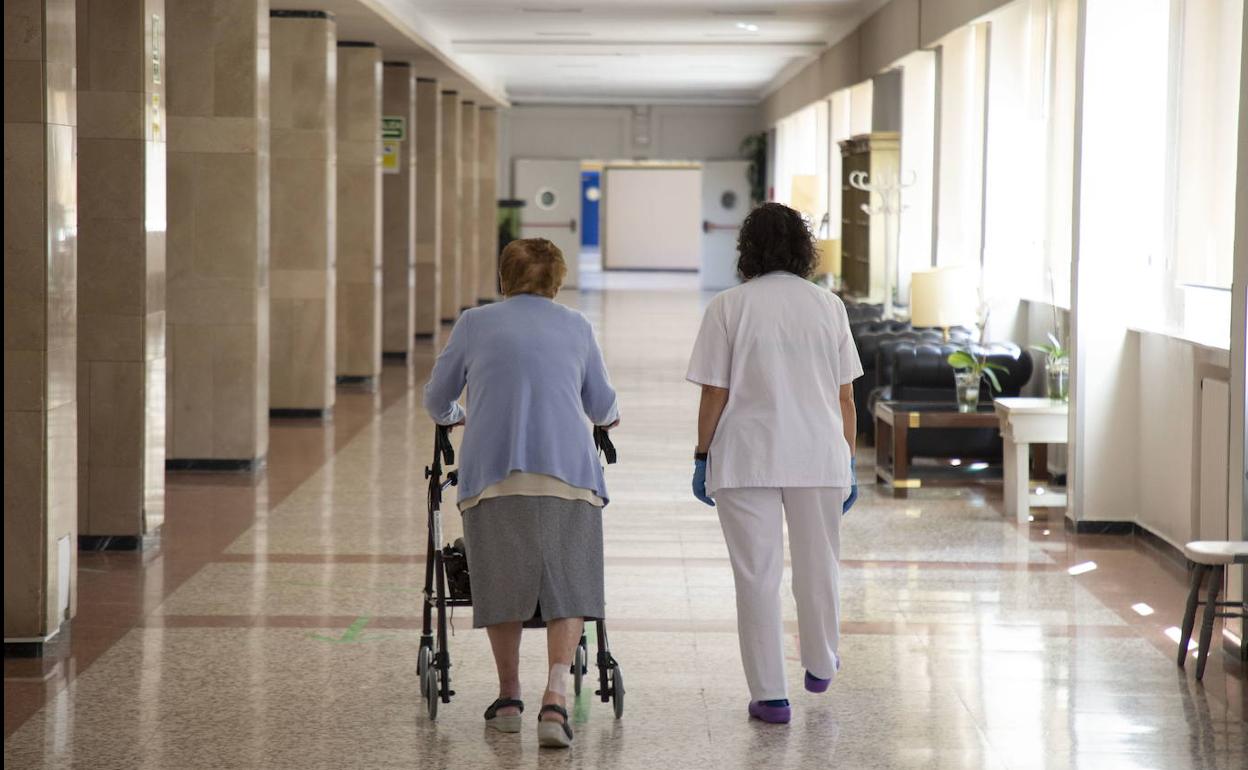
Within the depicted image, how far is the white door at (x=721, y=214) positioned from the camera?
100 ft

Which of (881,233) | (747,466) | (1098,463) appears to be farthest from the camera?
(881,233)

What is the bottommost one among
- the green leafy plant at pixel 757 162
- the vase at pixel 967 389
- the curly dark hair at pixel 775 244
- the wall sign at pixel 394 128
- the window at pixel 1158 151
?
the vase at pixel 967 389

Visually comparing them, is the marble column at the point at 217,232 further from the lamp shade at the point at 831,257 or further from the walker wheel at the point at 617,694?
the lamp shade at the point at 831,257

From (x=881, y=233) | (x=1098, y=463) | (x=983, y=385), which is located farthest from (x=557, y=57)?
(x=1098, y=463)

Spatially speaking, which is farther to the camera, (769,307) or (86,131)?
(86,131)

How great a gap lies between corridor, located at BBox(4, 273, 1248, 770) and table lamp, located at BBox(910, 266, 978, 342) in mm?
1703

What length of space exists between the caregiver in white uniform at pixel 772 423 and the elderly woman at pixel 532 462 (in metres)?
0.36

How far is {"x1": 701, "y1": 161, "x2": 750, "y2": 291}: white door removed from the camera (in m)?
30.5

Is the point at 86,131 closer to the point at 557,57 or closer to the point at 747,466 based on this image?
the point at 747,466

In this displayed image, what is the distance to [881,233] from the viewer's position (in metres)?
14.5

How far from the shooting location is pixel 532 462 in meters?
3.90

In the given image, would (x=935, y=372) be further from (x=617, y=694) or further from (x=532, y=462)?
(x=532, y=462)

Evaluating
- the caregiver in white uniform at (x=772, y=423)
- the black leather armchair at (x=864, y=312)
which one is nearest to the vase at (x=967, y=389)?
the black leather armchair at (x=864, y=312)

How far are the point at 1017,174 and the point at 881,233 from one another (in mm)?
3712
